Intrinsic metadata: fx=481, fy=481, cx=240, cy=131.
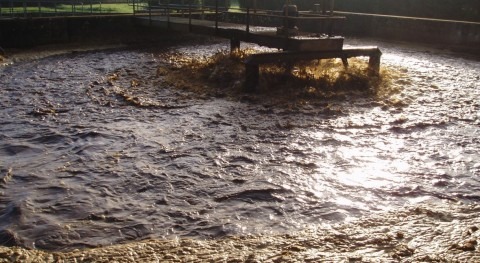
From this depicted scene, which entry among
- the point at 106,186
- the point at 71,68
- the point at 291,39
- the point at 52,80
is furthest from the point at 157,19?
the point at 106,186

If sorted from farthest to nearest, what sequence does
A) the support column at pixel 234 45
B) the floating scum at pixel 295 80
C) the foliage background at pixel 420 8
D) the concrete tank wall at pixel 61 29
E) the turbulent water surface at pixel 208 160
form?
1. the foliage background at pixel 420 8
2. the concrete tank wall at pixel 61 29
3. the support column at pixel 234 45
4. the floating scum at pixel 295 80
5. the turbulent water surface at pixel 208 160

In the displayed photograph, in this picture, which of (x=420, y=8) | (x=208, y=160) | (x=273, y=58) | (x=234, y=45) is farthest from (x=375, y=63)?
(x=420, y=8)

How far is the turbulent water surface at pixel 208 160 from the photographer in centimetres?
494

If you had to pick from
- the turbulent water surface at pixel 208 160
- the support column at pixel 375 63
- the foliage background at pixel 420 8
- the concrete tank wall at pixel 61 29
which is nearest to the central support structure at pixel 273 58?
the support column at pixel 375 63

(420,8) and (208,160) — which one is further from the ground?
(420,8)

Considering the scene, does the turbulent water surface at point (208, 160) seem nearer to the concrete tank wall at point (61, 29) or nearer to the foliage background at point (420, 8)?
the concrete tank wall at point (61, 29)

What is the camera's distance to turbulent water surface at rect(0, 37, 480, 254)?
4.94 metres

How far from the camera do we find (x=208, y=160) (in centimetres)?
649

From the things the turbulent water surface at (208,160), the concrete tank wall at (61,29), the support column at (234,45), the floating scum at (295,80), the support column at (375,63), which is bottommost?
the turbulent water surface at (208,160)

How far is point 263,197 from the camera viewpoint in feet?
17.8

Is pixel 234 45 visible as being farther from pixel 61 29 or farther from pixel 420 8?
pixel 420 8

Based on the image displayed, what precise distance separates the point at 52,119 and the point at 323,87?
5710 millimetres

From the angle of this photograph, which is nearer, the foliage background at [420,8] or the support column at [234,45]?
the support column at [234,45]

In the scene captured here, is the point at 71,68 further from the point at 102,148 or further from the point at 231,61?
the point at 102,148
